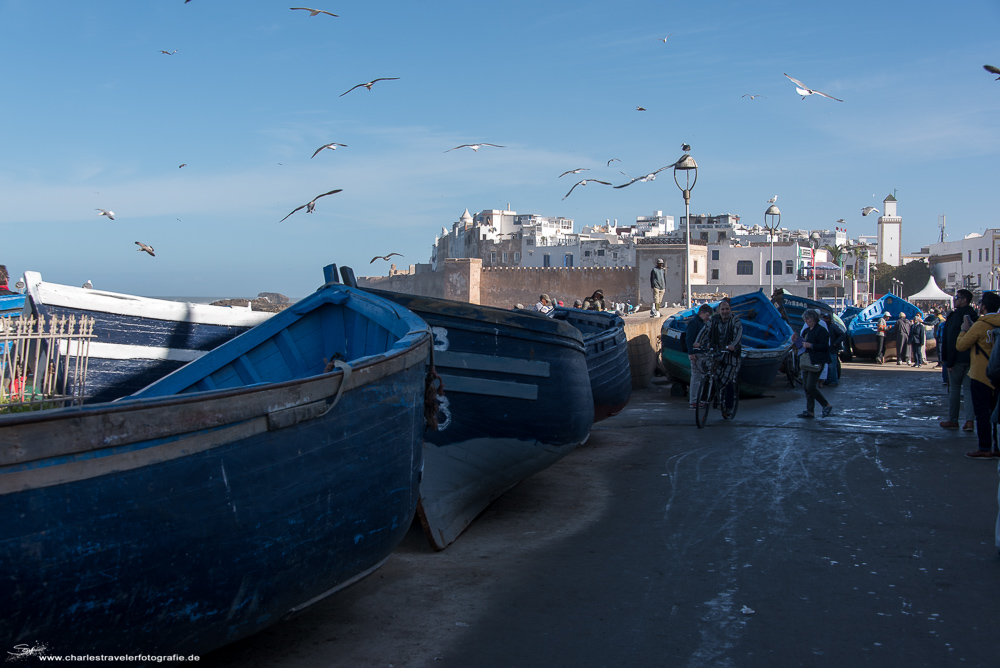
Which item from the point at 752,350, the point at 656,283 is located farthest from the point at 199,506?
the point at 656,283

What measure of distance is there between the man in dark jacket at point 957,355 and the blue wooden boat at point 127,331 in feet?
26.9

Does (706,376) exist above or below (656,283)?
below

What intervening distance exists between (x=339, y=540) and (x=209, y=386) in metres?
3.12

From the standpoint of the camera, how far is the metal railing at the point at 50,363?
22.9 ft

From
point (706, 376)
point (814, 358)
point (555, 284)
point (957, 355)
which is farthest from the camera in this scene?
point (555, 284)

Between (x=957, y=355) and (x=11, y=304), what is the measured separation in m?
11.9

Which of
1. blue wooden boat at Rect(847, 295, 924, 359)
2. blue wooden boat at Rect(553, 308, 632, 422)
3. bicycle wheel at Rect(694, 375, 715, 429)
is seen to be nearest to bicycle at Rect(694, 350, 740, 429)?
bicycle wheel at Rect(694, 375, 715, 429)

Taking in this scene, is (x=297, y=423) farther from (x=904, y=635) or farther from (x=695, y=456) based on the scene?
(x=695, y=456)

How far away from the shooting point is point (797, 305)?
19.6m

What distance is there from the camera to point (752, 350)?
12852 millimetres

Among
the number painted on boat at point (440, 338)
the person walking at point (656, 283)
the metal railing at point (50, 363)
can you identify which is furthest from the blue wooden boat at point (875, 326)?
the metal railing at point (50, 363)

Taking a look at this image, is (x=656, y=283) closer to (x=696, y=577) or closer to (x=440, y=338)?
(x=440, y=338)

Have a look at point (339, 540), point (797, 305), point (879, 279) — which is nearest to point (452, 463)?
point (339, 540)

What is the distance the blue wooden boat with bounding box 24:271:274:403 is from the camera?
7582mm
